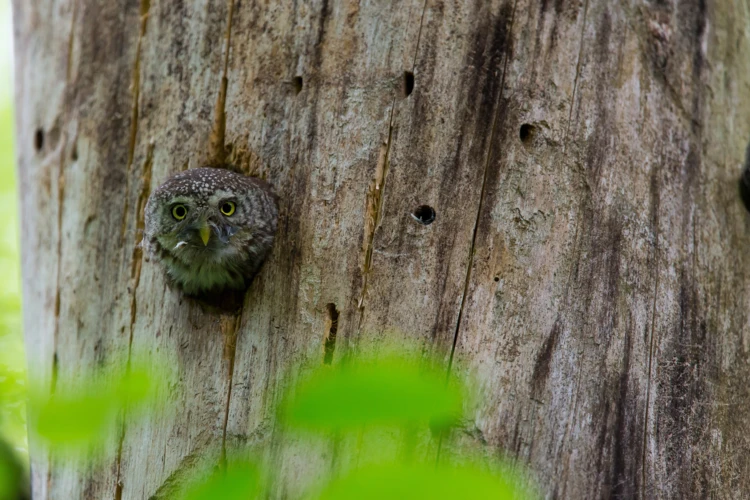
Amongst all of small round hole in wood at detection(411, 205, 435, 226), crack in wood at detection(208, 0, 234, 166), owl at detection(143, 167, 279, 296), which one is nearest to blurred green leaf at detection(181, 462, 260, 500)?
→ small round hole in wood at detection(411, 205, 435, 226)

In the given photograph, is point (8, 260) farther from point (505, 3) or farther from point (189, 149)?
point (505, 3)

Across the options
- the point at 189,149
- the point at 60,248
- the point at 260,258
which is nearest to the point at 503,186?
the point at 260,258

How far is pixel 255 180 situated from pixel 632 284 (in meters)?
1.44

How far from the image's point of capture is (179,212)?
3.24 m

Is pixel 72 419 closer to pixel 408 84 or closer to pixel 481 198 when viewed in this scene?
pixel 481 198

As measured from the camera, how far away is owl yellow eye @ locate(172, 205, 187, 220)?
3.21 metres

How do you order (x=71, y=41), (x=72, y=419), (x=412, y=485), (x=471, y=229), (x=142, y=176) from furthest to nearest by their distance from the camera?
(x=71, y=41) → (x=142, y=176) → (x=471, y=229) → (x=72, y=419) → (x=412, y=485)

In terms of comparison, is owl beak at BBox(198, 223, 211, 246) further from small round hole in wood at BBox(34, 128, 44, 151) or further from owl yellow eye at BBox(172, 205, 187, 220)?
small round hole in wood at BBox(34, 128, 44, 151)

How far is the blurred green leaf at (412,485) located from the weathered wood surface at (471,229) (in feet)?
3.02

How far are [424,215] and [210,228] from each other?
106 centimetres

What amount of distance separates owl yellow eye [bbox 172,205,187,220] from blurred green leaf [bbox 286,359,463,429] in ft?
6.11

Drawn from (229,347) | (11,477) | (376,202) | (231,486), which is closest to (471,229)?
(376,202)

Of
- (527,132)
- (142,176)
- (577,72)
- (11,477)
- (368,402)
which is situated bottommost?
(11,477)

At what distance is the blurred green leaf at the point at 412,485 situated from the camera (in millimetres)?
1410
